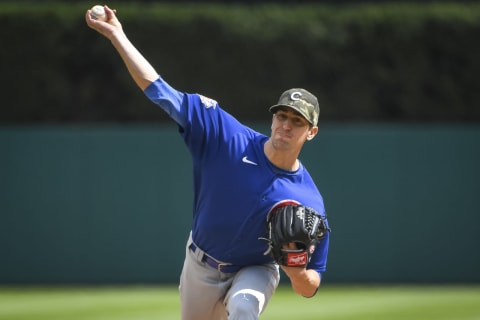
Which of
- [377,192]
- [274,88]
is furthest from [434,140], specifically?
[274,88]

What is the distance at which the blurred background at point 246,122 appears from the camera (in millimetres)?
13891

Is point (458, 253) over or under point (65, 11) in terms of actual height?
under

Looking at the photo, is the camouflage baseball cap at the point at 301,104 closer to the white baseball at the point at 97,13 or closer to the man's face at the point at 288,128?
the man's face at the point at 288,128

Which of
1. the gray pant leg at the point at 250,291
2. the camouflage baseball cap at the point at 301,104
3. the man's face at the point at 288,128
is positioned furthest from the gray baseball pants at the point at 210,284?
the camouflage baseball cap at the point at 301,104

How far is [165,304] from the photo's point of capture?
11328mm

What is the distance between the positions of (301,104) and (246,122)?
926 centimetres

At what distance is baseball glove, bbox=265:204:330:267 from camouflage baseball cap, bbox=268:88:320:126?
0.56m

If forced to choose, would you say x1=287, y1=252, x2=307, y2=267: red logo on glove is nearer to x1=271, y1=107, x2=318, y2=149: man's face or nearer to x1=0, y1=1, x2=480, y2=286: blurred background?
x1=271, y1=107, x2=318, y2=149: man's face

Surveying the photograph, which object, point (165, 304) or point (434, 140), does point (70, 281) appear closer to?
point (165, 304)

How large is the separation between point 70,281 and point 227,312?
8.33m

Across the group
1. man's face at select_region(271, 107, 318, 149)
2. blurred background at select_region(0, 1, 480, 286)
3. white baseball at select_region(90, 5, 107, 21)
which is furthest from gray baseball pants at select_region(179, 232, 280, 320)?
blurred background at select_region(0, 1, 480, 286)

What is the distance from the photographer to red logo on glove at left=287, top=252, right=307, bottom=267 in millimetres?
5582

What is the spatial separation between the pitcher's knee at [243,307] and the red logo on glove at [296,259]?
0.30 metres

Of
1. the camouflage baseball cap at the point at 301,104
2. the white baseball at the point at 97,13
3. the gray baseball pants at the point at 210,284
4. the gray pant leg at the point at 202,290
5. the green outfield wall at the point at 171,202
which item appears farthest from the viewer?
the green outfield wall at the point at 171,202
